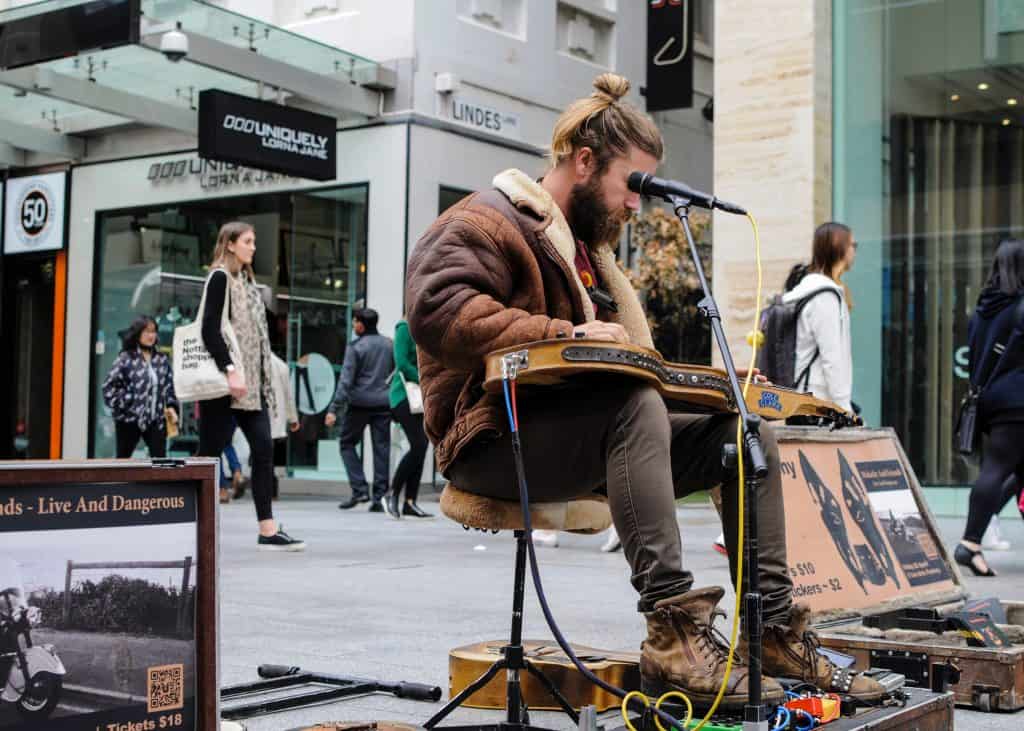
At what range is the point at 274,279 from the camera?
1655 cm

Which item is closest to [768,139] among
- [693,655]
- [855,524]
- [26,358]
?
[855,524]

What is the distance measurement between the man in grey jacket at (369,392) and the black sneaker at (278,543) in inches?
152

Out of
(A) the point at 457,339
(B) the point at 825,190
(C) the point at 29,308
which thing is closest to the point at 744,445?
(A) the point at 457,339

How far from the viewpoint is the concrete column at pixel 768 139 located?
1120cm

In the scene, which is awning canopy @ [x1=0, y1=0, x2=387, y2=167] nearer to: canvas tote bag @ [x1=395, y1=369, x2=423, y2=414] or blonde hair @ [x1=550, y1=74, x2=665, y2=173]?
canvas tote bag @ [x1=395, y1=369, x2=423, y2=414]

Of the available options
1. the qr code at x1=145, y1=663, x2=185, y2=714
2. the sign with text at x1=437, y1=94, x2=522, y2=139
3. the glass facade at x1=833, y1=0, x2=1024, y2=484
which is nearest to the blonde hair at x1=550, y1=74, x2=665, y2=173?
the qr code at x1=145, y1=663, x2=185, y2=714

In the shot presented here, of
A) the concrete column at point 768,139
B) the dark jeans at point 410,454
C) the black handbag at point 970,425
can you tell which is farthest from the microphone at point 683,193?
the concrete column at point 768,139

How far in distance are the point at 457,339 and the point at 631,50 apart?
16.0m

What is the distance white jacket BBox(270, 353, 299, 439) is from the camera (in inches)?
318

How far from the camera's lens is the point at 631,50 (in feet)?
60.3

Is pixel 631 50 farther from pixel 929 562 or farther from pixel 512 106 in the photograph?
pixel 929 562

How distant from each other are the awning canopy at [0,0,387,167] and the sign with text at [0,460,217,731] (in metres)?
9.86

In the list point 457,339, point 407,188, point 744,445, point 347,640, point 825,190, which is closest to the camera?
point 744,445

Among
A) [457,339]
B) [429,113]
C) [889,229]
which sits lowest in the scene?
[457,339]
